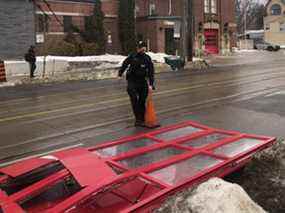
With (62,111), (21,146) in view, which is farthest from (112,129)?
(62,111)

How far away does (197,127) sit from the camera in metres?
8.52

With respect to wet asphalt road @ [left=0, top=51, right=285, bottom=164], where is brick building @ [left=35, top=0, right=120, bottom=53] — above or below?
above

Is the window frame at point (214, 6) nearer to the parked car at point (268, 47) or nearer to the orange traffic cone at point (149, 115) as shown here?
the parked car at point (268, 47)

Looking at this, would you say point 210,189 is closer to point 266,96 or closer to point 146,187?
point 146,187

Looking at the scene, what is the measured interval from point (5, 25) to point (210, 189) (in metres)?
33.5

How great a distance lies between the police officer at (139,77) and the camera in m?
10.4

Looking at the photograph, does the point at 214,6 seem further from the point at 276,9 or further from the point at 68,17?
the point at 276,9

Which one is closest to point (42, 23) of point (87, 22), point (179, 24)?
point (87, 22)

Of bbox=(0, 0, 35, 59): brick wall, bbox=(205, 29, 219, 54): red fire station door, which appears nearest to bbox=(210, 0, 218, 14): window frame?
bbox=(205, 29, 219, 54): red fire station door

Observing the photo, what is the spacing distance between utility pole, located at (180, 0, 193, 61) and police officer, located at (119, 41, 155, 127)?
23.6 m

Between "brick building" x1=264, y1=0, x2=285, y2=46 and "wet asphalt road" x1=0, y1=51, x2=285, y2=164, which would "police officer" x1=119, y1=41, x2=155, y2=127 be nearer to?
"wet asphalt road" x1=0, y1=51, x2=285, y2=164

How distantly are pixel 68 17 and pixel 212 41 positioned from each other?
723 inches

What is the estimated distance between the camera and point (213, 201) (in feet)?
15.4

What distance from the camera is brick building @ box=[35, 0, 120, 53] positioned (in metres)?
39.5
